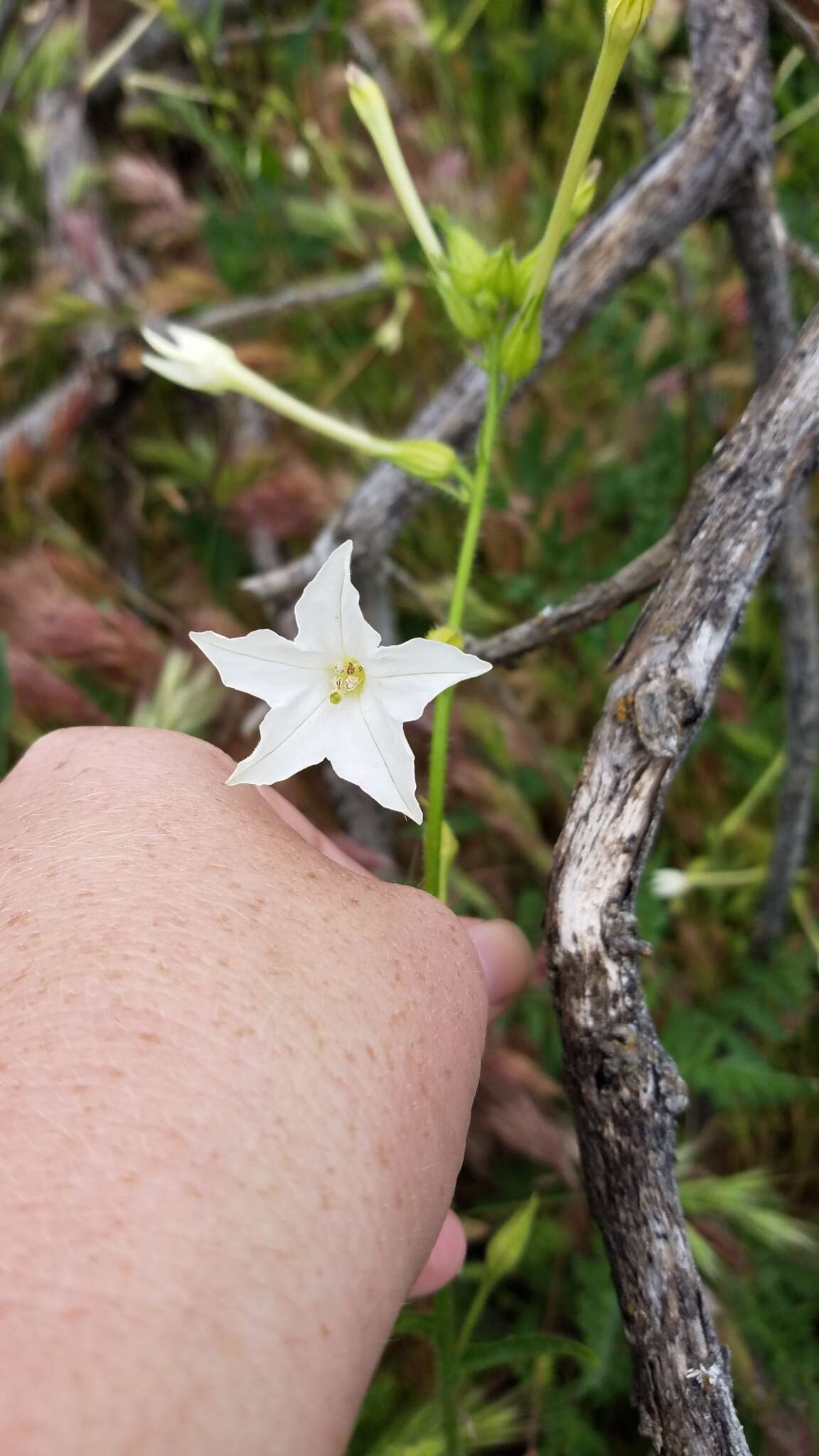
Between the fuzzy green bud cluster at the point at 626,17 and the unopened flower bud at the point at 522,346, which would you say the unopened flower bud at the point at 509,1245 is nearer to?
the unopened flower bud at the point at 522,346

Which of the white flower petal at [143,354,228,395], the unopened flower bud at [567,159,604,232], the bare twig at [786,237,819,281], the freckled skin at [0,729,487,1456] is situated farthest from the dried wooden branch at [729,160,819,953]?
the freckled skin at [0,729,487,1456]


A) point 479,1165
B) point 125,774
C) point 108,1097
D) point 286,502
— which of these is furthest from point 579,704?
point 108,1097

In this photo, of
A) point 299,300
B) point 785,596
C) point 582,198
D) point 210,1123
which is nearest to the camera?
point 210,1123

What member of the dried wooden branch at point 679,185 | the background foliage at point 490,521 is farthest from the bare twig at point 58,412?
the dried wooden branch at point 679,185

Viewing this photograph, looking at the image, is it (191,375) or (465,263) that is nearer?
(465,263)

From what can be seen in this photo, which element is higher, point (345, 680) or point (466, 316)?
point (466, 316)

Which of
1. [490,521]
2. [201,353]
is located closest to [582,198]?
[201,353]

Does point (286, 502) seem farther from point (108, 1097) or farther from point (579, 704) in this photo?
point (108, 1097)

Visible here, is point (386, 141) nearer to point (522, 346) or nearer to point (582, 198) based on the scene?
point (582, 198)
